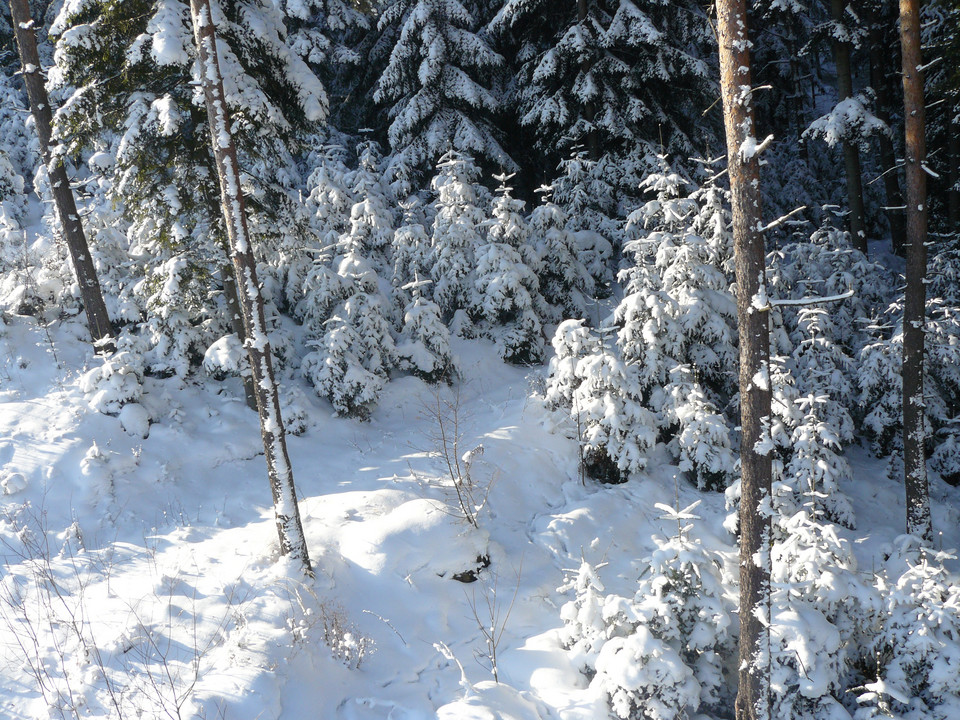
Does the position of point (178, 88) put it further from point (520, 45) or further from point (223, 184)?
point (520, 45)

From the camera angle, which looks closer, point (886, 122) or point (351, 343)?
point (351, 343)

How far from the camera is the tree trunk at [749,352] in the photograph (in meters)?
6.00

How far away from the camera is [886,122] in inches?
797


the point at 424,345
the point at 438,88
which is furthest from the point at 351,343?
the point at 438,88

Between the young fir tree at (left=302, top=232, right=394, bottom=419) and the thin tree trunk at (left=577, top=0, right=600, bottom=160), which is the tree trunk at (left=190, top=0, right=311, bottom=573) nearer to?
the young fir tree at (left=302, top=232, right=394, bottom=419)

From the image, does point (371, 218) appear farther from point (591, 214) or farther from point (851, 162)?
point (851, 162)

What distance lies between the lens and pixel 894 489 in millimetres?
12430

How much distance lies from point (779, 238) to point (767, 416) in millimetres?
17519

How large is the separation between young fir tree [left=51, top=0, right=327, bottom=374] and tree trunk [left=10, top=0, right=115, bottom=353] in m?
1.08

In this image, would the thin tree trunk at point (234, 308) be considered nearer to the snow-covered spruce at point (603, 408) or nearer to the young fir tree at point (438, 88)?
the snow-covered spruce at point (603, 408)

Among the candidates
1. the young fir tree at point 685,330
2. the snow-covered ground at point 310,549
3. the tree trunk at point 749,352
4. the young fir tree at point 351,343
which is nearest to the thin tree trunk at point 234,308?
the snow-covered ground at point 310,549

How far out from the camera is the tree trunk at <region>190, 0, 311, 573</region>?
7.46 meters

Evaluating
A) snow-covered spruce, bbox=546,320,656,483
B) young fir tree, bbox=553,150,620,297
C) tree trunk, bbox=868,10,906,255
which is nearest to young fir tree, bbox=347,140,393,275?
young fir tree, bbox=553,150,620,297

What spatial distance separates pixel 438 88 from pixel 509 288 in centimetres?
829
